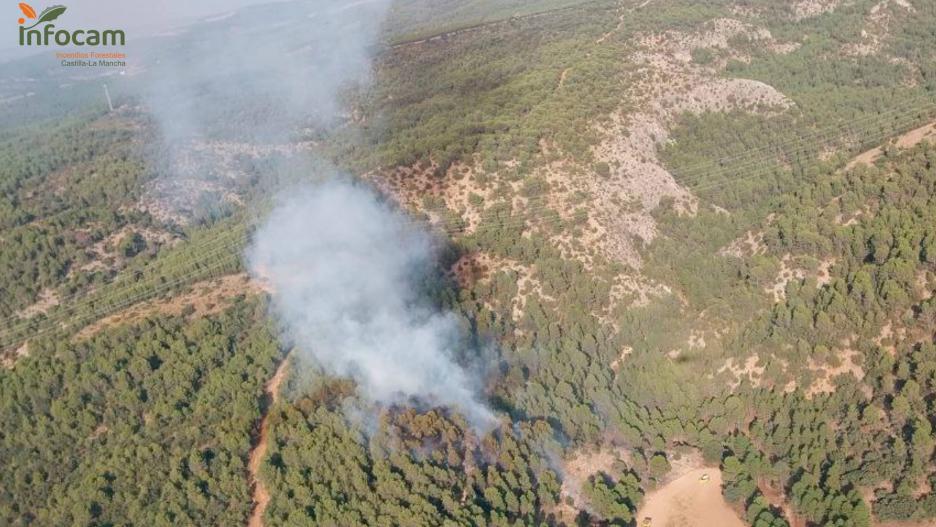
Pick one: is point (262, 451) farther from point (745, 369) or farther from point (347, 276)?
point (745, 369)

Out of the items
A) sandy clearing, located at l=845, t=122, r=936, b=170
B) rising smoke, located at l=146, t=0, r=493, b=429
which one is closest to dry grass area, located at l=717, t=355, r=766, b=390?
rising smoke, located at l=146, t=0, r=493, b=429

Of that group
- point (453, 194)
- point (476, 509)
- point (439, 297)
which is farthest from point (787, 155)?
point (476, 509)

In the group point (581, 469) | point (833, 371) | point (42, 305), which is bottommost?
point (581, 469)

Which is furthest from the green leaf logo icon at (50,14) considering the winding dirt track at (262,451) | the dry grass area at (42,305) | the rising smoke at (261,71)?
the winding dirt track at (262,451)

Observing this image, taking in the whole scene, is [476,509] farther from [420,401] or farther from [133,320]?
[133,320]

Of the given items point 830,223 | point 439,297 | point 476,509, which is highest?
point 830,223

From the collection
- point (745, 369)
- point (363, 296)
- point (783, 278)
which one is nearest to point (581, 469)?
point (745, 369)
